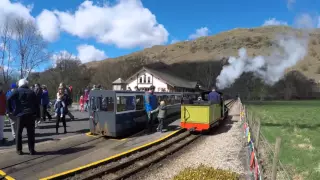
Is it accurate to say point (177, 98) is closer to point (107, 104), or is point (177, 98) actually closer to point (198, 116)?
point (198, 116)

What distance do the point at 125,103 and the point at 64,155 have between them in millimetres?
4005

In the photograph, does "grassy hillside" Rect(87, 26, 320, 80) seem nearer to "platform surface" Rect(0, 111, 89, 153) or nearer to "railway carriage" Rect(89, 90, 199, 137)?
"platform surface" Rect(0, 111, 89, 153)

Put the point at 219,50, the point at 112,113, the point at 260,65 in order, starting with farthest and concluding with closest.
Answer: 1. the point at 219,50
2. the point at 260,65
3. the point at 112,113

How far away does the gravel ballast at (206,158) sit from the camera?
7.95m

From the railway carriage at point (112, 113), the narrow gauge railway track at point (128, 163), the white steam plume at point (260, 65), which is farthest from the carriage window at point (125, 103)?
the white steam plume at point (260, 65)

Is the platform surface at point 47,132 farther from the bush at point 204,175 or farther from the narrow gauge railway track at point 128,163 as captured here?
the bush at point 204,175

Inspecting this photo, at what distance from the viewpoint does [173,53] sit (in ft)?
499

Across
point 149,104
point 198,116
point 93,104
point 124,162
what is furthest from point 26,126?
point 198,116

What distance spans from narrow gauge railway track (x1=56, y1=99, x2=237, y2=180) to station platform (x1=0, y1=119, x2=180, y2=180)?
379mm

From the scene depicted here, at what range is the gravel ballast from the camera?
313 inches

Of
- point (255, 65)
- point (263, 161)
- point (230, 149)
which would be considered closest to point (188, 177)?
point (263, 161)

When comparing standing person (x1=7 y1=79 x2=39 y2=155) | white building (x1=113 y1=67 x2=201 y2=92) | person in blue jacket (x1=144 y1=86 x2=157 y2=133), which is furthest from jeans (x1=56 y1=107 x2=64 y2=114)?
white building (x1=113 y1=67 x2=201 y2=92)

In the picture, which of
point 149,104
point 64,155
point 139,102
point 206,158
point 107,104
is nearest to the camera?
point 64,155

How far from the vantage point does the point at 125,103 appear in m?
12.0
